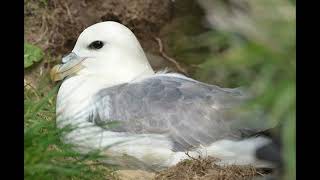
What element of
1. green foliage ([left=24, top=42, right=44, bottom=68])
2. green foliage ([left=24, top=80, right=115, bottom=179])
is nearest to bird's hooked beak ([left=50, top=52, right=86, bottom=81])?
green foliage ([left=24, top=42, right=44, bottom=68])

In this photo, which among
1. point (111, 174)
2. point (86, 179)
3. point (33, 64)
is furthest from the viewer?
point (33, 64)

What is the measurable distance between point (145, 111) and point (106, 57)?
0.57 m

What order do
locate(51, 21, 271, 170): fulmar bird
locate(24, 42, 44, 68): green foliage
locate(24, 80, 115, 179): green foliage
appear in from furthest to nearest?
locate(24, 42, 44, 68): green foliage, locate(51, 21, 271, 170): fulmar bird, locate(24, 80, 115, 179): green foliage

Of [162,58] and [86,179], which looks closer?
[86,179]

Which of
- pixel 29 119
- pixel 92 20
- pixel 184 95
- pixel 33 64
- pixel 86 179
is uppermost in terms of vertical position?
pixel 92 20

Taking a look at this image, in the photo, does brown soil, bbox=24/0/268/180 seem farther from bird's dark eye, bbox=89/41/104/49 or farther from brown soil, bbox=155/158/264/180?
brown soil, bbox=155/158/264/180

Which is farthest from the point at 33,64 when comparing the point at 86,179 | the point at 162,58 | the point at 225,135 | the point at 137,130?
the point at 86,179

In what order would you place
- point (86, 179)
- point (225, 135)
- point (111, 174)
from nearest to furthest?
point (86, 179), point (111, 174), point (225, 135)

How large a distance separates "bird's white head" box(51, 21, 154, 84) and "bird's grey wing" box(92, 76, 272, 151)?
279 millimetres

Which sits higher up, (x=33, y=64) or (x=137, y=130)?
(x=33, y=64)

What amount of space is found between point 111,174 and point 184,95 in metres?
0.67

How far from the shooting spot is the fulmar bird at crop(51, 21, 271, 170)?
3029 millimetres
